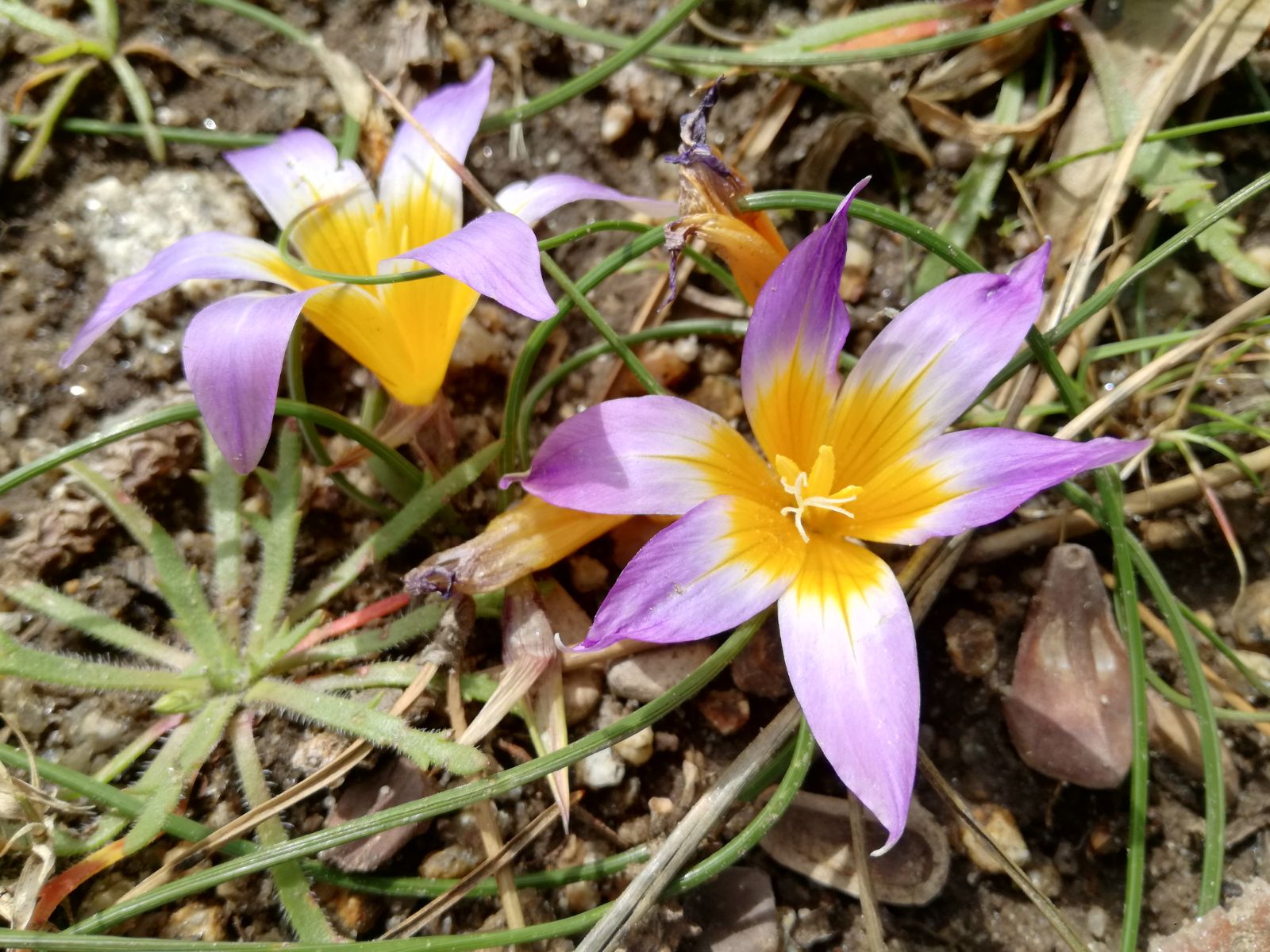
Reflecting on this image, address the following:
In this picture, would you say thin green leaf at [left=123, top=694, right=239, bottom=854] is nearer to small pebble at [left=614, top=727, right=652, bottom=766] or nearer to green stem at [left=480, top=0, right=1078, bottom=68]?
small pebble at [left=614, top=727, right=652, bottom=766]

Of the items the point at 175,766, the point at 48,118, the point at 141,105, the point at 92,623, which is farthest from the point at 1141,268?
the point at 48,118

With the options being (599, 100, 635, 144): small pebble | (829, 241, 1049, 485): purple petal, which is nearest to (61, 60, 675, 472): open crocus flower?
(599, 100, 635, 144): small pebble

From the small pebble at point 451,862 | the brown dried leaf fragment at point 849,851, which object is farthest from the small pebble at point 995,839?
the small pebble at point 451,862

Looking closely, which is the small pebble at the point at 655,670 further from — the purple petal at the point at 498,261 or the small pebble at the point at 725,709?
the purple petal at the point at 498,261

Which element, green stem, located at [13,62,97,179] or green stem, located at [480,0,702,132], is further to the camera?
green stem, located at [13,62,97,179]

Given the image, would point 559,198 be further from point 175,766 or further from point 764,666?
point 175,766

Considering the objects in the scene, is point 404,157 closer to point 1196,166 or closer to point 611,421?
point 611,421

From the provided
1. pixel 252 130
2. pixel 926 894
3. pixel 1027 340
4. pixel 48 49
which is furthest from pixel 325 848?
pixel 48 49
